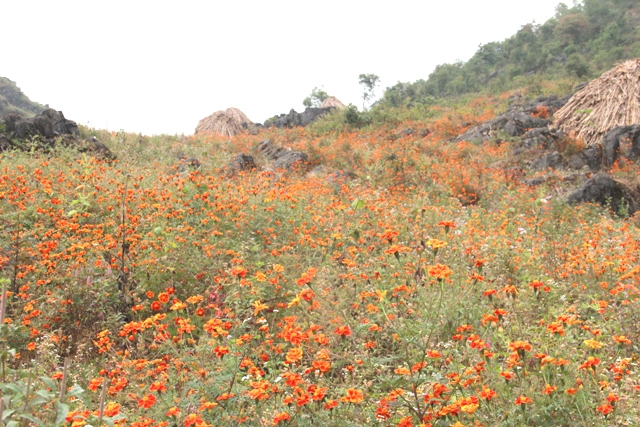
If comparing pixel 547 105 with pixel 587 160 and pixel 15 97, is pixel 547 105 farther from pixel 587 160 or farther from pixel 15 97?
pixel 15 97

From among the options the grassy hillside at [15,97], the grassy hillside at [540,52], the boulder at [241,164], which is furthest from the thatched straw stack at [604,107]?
the grassy hillside at [15,97]

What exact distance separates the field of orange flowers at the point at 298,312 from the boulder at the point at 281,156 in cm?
408

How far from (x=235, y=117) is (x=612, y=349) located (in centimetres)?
1893

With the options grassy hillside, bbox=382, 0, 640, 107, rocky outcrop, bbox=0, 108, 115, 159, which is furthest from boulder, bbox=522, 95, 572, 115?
rocky outcrop, bbox=0, 108, 115, 159

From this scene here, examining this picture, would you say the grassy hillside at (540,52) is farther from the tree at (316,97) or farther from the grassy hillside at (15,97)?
the grassy hillside at (15,97)

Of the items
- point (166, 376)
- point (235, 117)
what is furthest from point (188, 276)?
point (235, 117)

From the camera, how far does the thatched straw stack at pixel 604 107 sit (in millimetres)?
10469

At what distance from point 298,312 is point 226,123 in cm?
1729

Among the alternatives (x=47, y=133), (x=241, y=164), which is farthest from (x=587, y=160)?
(x=47, y=133)

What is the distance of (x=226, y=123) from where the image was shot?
19.5m

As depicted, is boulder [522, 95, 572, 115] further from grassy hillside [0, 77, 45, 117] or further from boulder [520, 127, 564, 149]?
grassy hillside [0, 77, 45, 117]

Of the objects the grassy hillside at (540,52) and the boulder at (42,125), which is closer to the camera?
the boulder at (42,125)

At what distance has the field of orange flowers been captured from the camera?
1.80 metres

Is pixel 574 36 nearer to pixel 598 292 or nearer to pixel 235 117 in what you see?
pixel 235 117
